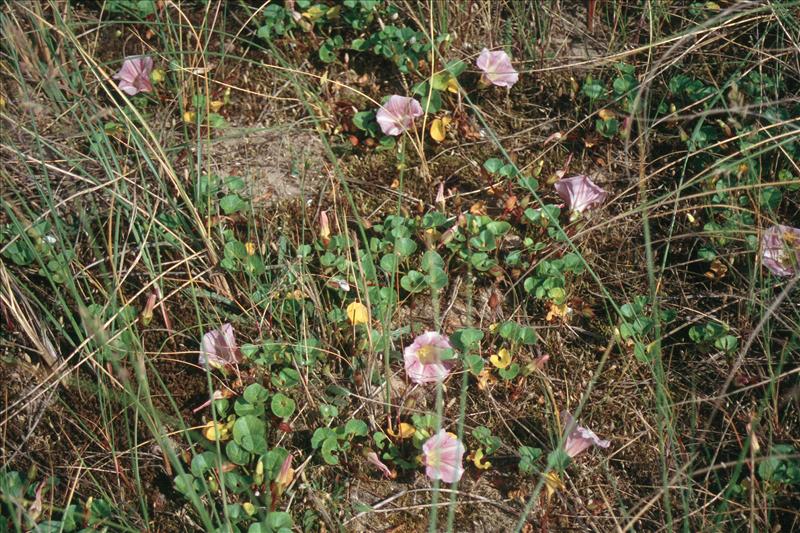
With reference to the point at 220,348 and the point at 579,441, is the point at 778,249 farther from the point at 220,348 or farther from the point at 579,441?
the point at 220,348

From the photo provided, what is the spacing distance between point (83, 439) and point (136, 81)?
3.46 ft

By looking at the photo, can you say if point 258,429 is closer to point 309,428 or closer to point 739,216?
point 309,428

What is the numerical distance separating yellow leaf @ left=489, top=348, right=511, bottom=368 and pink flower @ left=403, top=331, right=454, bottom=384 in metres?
0.10

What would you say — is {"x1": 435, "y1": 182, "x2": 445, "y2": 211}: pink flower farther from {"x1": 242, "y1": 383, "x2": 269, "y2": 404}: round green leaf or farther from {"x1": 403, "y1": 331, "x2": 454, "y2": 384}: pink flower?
{"x1": 242, "y1": 383, "x2": 269, "y2": 404}: round green leaf

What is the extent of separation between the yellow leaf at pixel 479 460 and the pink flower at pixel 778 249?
793 millimetres

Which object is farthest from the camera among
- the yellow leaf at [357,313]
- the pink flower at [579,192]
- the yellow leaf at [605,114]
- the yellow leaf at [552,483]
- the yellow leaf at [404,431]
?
the yellow leaf at [605,114]

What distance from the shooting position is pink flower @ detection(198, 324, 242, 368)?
179cm

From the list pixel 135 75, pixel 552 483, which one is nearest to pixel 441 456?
pixel 552 483

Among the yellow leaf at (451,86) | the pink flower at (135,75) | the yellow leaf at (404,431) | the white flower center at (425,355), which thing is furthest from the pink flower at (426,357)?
the pink flower at (135,75)

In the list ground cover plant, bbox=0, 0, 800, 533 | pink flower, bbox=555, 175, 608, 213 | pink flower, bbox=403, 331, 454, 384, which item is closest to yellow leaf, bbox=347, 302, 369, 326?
ground cover plant, bbox=0, 0, 800, 533

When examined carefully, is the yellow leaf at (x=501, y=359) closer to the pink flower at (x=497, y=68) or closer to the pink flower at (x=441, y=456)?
the pink flower at (x=441, y=456)

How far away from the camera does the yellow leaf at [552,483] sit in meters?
1.60

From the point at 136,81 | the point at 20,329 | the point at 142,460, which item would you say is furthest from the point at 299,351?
the point at 136,81

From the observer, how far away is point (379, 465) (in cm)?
166
